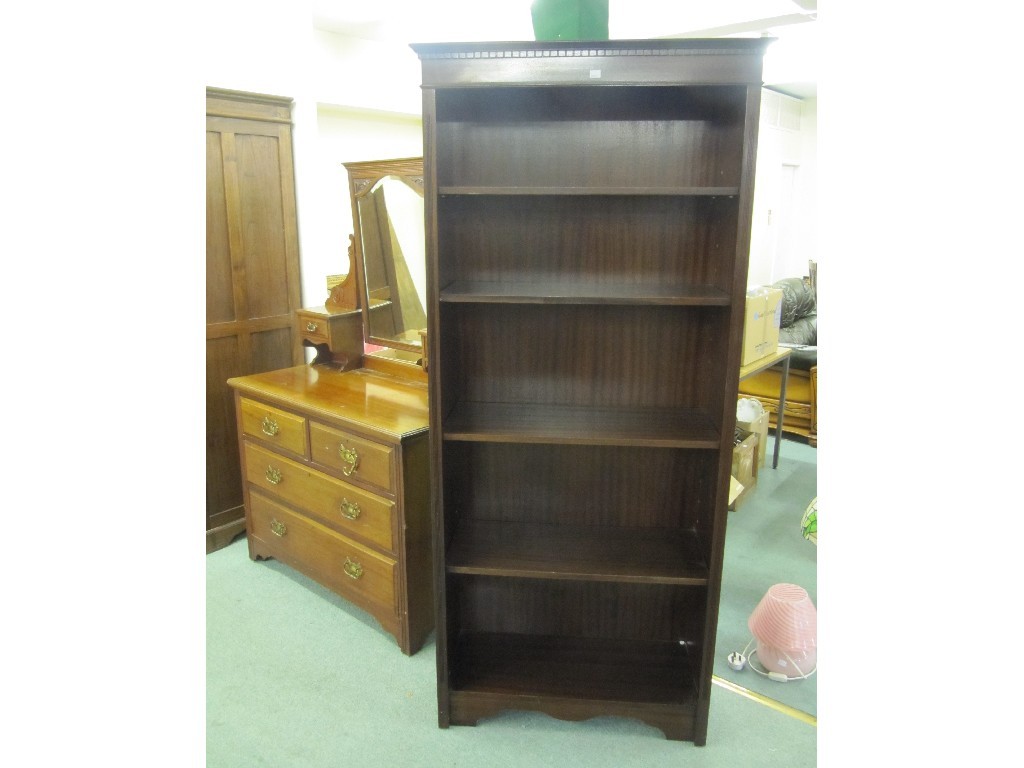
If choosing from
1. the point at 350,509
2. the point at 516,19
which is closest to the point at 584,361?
the point at 350,509

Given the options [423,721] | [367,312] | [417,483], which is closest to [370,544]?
[417,483]

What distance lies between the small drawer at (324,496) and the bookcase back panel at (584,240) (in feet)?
2.72

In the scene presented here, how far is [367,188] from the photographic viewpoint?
98.0 inches

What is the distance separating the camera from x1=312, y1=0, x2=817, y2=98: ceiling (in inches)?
136

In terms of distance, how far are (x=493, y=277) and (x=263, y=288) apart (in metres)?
1.41

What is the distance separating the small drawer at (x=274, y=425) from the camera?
7.72ft

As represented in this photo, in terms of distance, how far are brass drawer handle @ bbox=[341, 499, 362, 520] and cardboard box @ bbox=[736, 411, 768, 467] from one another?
7.21ft

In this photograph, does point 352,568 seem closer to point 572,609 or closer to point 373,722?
point 373,722

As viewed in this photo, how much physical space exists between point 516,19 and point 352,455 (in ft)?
9.80

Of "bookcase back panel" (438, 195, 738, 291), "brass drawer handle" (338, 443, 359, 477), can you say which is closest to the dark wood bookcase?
"bookcase back panel" (438, 195, 738, 291)

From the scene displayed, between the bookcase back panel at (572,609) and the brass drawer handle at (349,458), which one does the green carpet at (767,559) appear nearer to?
the bookcase back panel at (572,609)

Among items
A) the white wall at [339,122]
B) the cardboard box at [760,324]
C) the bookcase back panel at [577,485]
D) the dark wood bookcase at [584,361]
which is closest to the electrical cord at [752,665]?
the dark wood bookcase at [584,361]

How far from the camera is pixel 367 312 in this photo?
104 inches

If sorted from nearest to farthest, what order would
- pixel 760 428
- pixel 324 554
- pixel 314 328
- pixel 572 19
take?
pixel 572 19, pixel 324 554, pixel 314 328, pixel 760 428
